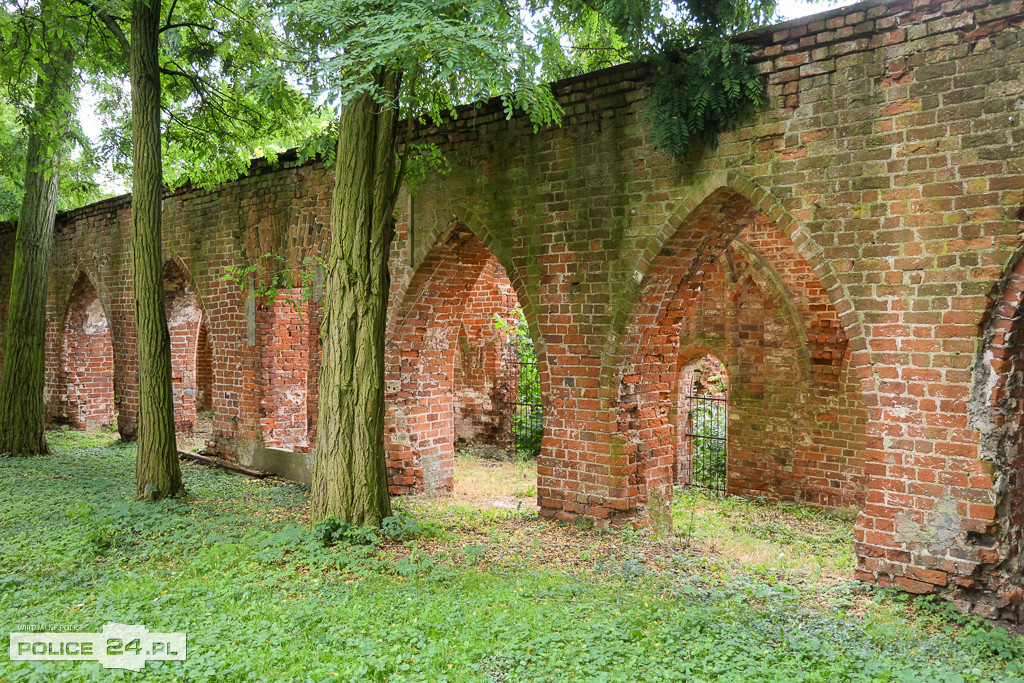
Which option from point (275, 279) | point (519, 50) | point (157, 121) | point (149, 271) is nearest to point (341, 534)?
point (149, 271)

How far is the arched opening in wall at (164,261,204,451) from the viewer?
13477mm

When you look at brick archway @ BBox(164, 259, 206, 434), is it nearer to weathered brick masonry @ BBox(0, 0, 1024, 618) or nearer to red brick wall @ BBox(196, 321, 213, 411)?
weathered brick masonry @ BBox(0, 0, 1024, 618)

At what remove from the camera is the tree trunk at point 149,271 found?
306 inches

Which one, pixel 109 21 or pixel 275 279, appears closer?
pixel 109 21

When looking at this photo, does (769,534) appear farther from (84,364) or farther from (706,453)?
(84,364)

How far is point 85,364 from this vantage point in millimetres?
15641

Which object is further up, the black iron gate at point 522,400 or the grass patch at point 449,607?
the black iron gate at point 522,400

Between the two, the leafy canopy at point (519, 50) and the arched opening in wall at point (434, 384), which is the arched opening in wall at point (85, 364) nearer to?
the arched opening in wall at point (434, 384)

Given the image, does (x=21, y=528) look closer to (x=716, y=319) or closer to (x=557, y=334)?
(x=557, y=334)

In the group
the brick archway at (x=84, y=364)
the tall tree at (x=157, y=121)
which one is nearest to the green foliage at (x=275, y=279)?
the tall tree at (x=157, y=121)

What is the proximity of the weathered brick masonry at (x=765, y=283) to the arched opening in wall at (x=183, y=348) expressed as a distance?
4.75 ft

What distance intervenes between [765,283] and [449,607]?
270 inches

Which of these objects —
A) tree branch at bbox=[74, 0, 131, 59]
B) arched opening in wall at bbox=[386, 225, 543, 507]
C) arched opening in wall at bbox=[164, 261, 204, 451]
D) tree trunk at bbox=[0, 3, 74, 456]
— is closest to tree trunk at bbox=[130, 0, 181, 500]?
tree branch at bbox=[74, 0, 131, 59]

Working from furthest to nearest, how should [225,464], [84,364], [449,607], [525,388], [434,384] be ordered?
[84,364]
[525,388]
[225,464]
[434,384]
[449,607]
